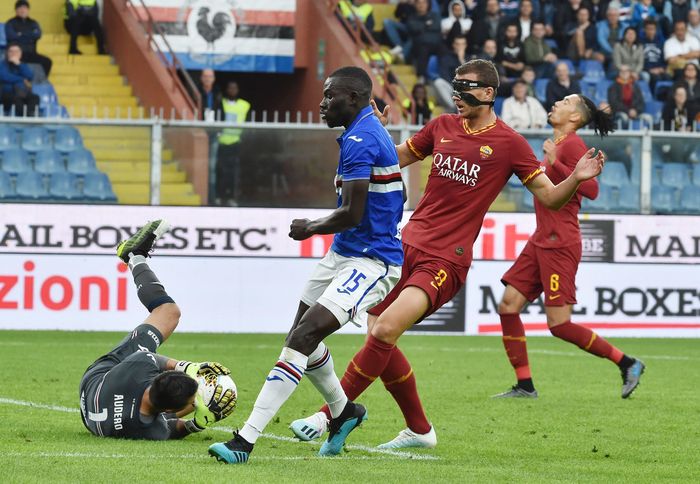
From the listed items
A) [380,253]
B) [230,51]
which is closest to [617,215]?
[230,51]

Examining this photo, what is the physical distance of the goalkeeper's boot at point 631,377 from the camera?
11664 mm

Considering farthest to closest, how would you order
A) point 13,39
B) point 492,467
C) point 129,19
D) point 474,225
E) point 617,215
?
point 129,19
point 13,39
point 617,215
point 474,225
point 492,467

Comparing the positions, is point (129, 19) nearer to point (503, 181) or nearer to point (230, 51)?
point (230, 51)

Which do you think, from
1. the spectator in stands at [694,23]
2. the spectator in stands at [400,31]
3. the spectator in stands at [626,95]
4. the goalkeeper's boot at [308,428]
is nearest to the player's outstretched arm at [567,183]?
the goalkeeper's boot at [308,428]

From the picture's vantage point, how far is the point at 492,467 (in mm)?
7707

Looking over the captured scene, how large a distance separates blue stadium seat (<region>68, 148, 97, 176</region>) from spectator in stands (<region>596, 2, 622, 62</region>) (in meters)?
11.1

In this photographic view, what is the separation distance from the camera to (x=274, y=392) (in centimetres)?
742

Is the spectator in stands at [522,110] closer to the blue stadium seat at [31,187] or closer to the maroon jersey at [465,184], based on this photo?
the blue stadium seat at [31,187]

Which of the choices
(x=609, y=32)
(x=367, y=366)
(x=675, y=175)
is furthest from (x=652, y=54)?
(x=367, y=366)

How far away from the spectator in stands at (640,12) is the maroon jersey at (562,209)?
14782mm

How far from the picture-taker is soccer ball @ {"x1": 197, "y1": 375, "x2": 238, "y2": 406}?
823 cm

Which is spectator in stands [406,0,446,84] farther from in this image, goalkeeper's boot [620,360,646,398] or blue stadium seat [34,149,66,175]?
goalkeeper's boot [620,360,646,398]

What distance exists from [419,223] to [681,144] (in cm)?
1088

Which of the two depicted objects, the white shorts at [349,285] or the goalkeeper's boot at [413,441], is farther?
the goalkeeper's boot at [413,441]
